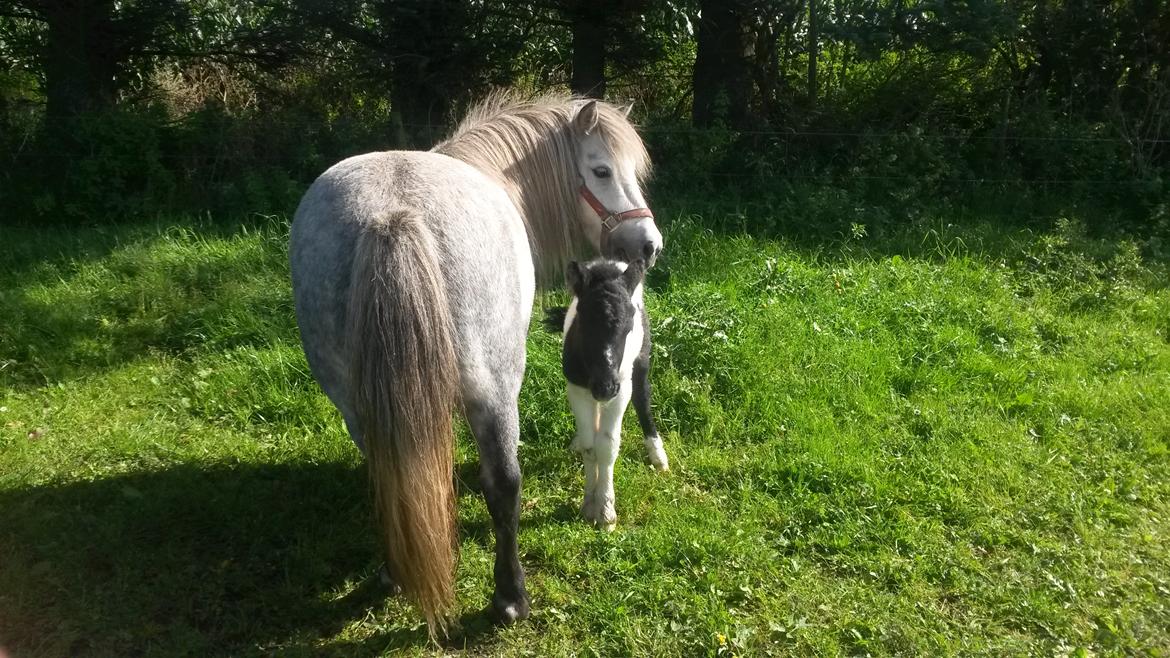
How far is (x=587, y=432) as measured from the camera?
360 centimetres

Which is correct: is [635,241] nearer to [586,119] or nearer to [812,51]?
[586,119]

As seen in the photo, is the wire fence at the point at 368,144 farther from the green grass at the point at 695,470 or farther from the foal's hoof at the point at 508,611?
the foal's hoof at the point at 508,611

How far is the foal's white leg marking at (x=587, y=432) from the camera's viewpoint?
354 centimetres

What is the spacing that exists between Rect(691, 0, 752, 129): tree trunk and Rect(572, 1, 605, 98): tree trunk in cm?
108

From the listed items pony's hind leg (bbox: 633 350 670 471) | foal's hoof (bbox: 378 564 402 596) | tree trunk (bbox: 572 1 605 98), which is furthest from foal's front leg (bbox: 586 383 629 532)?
tree trunk (bbox: 572 1 605 98)

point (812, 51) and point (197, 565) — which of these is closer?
point (197, 565)

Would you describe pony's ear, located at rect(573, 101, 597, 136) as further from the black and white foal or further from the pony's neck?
the black and white foal

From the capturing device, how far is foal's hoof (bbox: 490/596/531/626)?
2.94 m

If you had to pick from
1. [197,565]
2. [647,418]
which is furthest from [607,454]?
[197,565]

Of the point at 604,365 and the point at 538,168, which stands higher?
the point at 538,168

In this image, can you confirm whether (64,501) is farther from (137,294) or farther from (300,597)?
(137,294)

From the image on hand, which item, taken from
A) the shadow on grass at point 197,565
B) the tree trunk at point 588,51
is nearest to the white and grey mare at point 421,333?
the shadow on grass at point 197,565

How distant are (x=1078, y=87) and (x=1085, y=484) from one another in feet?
18.7

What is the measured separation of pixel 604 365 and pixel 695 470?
45.4 inches
